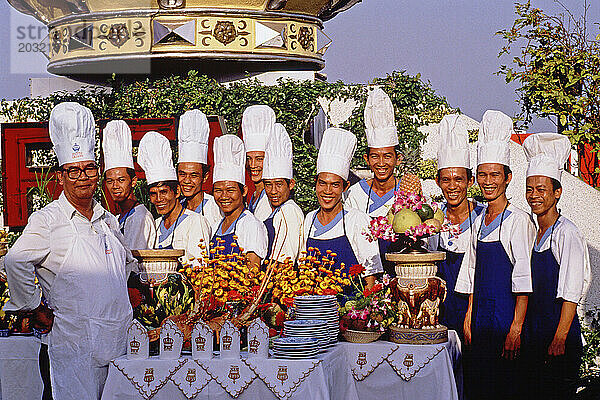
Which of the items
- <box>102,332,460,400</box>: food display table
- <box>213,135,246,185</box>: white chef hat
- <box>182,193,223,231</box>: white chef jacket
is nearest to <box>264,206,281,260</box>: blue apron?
<box>213,135,246,185</box>: white chef hat

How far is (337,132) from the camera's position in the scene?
266 inches

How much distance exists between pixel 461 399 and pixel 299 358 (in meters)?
1.71

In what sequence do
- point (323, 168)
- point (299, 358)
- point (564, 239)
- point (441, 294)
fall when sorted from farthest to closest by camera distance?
point (323, 168)
point (564, 239)
point (441, 294)
point (299, 358)

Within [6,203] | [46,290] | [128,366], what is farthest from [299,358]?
[6,203]

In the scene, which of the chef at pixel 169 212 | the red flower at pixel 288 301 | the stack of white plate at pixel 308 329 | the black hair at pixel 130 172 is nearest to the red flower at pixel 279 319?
the red flower at pixel 288 301

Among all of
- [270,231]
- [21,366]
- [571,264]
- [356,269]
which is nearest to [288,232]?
[270,231]

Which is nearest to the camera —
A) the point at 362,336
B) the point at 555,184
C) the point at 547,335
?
the point at 362,336

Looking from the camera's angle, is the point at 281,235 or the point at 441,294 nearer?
the point at 441,294

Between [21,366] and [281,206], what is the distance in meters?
2.46

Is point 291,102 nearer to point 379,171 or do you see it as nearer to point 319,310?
point 379,171

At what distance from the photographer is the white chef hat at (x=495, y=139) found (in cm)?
634

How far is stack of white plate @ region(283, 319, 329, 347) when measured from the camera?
199 inches

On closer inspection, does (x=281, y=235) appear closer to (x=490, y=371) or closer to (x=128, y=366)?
(x=490, y=371)

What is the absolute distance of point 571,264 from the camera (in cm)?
583
